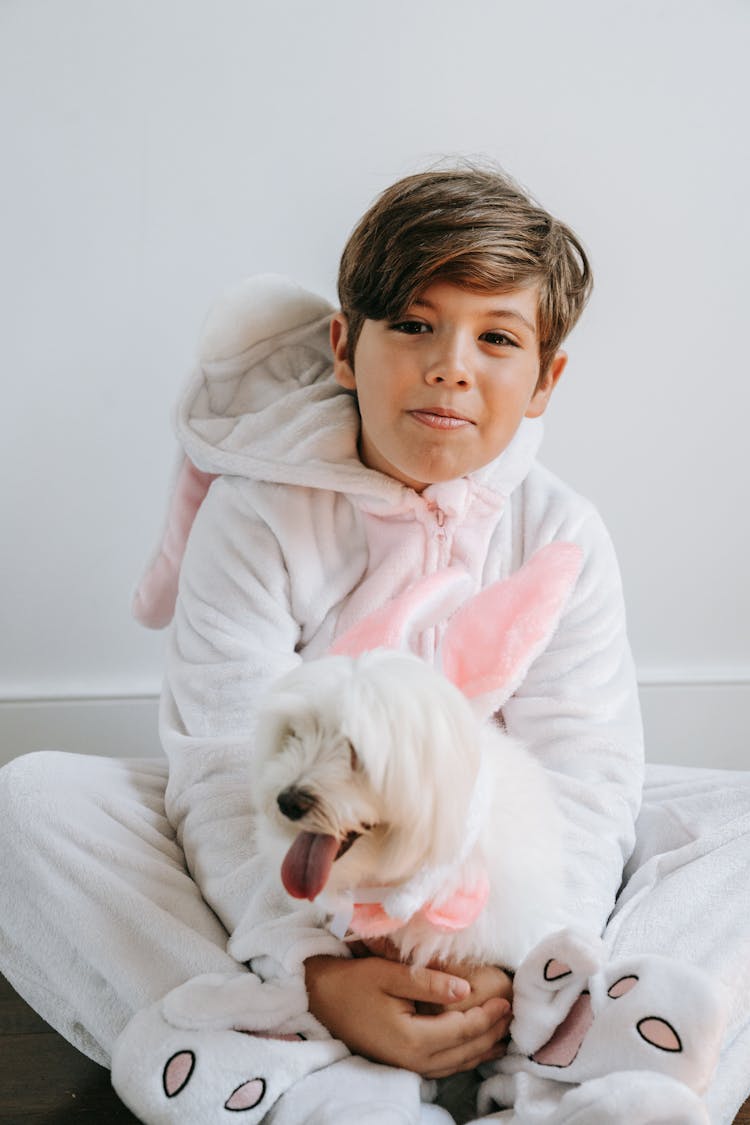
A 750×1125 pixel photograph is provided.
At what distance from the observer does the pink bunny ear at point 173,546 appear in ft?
4.52

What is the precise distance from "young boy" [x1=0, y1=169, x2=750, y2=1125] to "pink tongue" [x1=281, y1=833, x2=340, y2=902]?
0.63ft

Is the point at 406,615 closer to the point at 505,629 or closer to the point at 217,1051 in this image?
the point at 505,629

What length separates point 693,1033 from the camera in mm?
871

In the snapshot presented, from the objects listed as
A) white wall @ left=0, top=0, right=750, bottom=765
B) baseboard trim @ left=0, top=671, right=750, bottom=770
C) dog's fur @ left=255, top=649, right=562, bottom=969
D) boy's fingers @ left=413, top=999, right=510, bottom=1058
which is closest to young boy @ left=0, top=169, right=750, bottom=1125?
boy's fingers @ left=413, top=999, right=510, bottom=1058

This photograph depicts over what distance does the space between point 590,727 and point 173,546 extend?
535mm

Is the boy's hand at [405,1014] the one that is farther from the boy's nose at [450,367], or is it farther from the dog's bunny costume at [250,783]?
the boy's nose at [450,367]

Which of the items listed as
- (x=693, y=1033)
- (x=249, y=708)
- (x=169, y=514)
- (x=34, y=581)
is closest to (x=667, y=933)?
(x=693, y=1033)

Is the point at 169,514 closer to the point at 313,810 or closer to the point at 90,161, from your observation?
the point at 90,161

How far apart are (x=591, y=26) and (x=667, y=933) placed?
1.21 metres

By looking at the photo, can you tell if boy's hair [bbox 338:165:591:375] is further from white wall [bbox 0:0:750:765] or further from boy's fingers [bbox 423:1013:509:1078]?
boy's fingers [bbox 423:1013:509:1078]

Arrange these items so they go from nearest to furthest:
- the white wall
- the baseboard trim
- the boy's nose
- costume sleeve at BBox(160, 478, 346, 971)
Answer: costume sleeve at BBox(160, 478, 346, 971) → the boy's nose → the white wall → the baseboard trim

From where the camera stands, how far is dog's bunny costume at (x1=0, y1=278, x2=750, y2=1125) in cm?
95

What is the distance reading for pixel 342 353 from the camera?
1.26 m

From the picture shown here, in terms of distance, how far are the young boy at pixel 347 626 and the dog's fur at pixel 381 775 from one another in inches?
6.0
